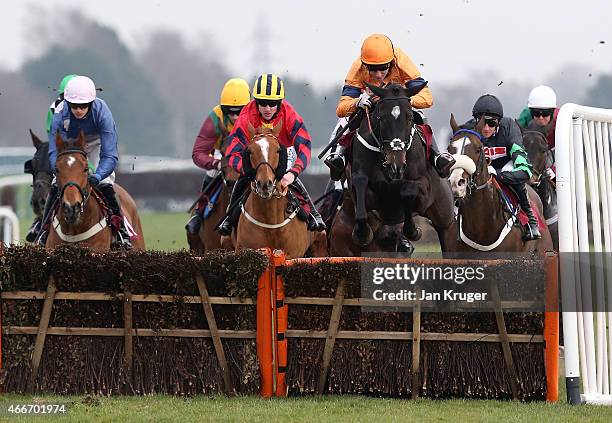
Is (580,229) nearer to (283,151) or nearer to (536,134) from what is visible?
(283,151)

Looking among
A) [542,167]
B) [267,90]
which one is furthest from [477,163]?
[542,167]

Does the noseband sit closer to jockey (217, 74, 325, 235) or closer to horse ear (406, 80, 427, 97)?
jockey (217, 74, 325, 235)

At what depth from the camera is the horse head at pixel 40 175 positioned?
37.5ft

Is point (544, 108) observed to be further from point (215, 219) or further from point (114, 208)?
point (114, 208)

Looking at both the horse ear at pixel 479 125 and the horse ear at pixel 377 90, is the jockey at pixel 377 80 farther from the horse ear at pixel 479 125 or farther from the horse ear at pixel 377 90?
the horse ear at pixel 479 125

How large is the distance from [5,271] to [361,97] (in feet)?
10.7

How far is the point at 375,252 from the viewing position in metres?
9.24

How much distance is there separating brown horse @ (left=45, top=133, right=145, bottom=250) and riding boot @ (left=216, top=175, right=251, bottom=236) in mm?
974

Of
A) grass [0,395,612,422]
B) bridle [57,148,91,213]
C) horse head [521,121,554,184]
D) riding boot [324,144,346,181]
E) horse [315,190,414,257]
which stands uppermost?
horse head [521,121,554,184]

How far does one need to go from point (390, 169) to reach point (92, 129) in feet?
9.48

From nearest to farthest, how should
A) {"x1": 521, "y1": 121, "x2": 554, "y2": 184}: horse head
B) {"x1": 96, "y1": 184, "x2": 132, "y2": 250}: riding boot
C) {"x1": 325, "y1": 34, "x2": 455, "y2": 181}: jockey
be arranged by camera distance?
{"x1": 325, "y1": 34, "x2": 455, "y2": 181}: jockey < {"x1": 96, "y1": 184, "x2": 132, "y2": 250}: riding boot < {"x1": 521, "y1": 121, "x2": 554, "y2": 184}: horse head

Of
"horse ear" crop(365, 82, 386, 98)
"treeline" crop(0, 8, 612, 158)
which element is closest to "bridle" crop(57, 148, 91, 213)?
"horse ear" crop(365, 82, 386, 98)

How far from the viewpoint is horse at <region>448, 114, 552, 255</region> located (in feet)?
29.2

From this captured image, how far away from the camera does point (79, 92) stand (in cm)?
934
